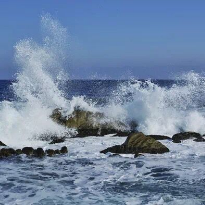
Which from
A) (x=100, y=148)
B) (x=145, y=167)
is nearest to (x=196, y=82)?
(x=100, y=148)

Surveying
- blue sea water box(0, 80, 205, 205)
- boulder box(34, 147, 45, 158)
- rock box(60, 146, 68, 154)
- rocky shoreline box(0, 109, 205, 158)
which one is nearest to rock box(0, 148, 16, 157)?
rocky shoreline box(0, 109, 205, 158)

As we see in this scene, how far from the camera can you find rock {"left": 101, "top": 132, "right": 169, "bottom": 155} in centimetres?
1307

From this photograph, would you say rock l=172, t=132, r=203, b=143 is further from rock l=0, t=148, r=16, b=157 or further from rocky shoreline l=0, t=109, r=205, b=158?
rock l=0, t=148, r=16, b=157

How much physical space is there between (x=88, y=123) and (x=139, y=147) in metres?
5.14

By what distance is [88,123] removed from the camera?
58.9ft

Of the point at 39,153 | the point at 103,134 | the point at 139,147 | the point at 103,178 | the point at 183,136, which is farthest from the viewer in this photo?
the point at 103,134

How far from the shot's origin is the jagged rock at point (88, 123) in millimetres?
17469

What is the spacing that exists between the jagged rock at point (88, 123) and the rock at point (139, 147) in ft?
13.1

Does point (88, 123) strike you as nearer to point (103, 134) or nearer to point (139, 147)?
point (103, 134)

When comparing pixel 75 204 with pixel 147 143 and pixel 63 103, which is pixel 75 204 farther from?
pixel 63 103

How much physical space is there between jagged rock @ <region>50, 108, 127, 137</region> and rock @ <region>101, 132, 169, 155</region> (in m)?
3.98

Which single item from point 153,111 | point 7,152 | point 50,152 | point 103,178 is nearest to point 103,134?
point 153,111

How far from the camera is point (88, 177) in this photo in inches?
407

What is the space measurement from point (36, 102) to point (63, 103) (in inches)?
49.1
